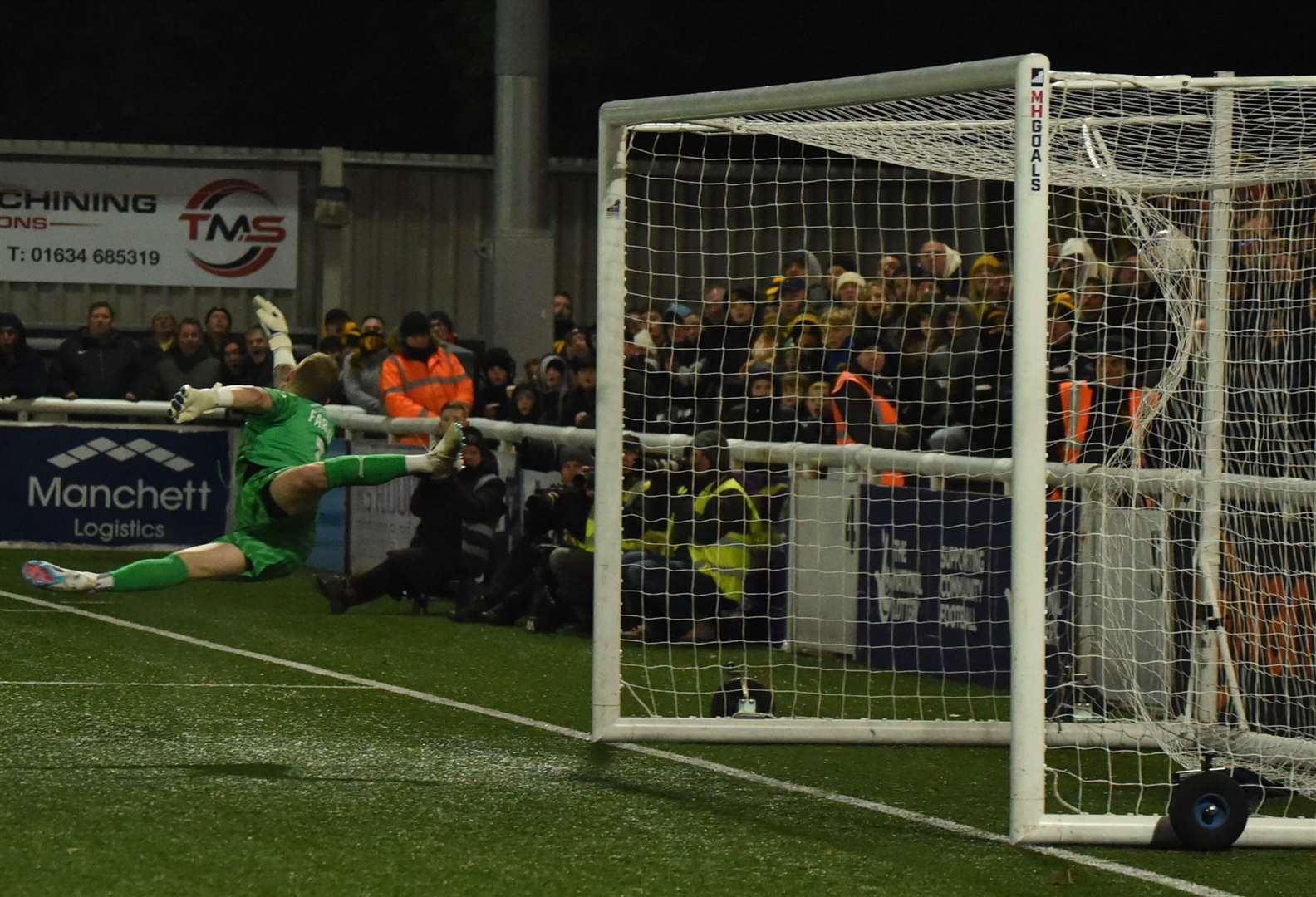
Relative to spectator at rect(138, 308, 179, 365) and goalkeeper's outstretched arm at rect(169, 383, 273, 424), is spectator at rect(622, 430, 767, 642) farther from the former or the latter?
spectator at rect(138, 308, 179, 365)

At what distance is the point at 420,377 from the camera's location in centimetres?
1484

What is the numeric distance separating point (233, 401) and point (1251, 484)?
155 inches

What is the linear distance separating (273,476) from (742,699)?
2.13 meters

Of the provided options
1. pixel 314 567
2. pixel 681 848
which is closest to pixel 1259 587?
pixel 681 848

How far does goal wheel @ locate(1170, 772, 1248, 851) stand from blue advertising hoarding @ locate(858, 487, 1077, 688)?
2913 mm

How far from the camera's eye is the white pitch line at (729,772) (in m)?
6.84

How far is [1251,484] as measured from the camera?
8.50 meters

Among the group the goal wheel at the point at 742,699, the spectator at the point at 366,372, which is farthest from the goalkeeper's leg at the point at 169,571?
the spectator at the point at 366,372

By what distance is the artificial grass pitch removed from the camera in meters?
6.64

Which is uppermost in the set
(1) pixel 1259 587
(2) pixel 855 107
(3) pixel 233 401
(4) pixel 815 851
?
(2) pixel 855 107

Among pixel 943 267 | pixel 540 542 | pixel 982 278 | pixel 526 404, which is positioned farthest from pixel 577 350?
pixel 982 278

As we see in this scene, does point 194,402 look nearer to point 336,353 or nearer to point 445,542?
point 445,542

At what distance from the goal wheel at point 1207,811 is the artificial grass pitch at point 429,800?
3.0 inches

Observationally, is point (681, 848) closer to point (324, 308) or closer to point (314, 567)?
point (314, 567)
